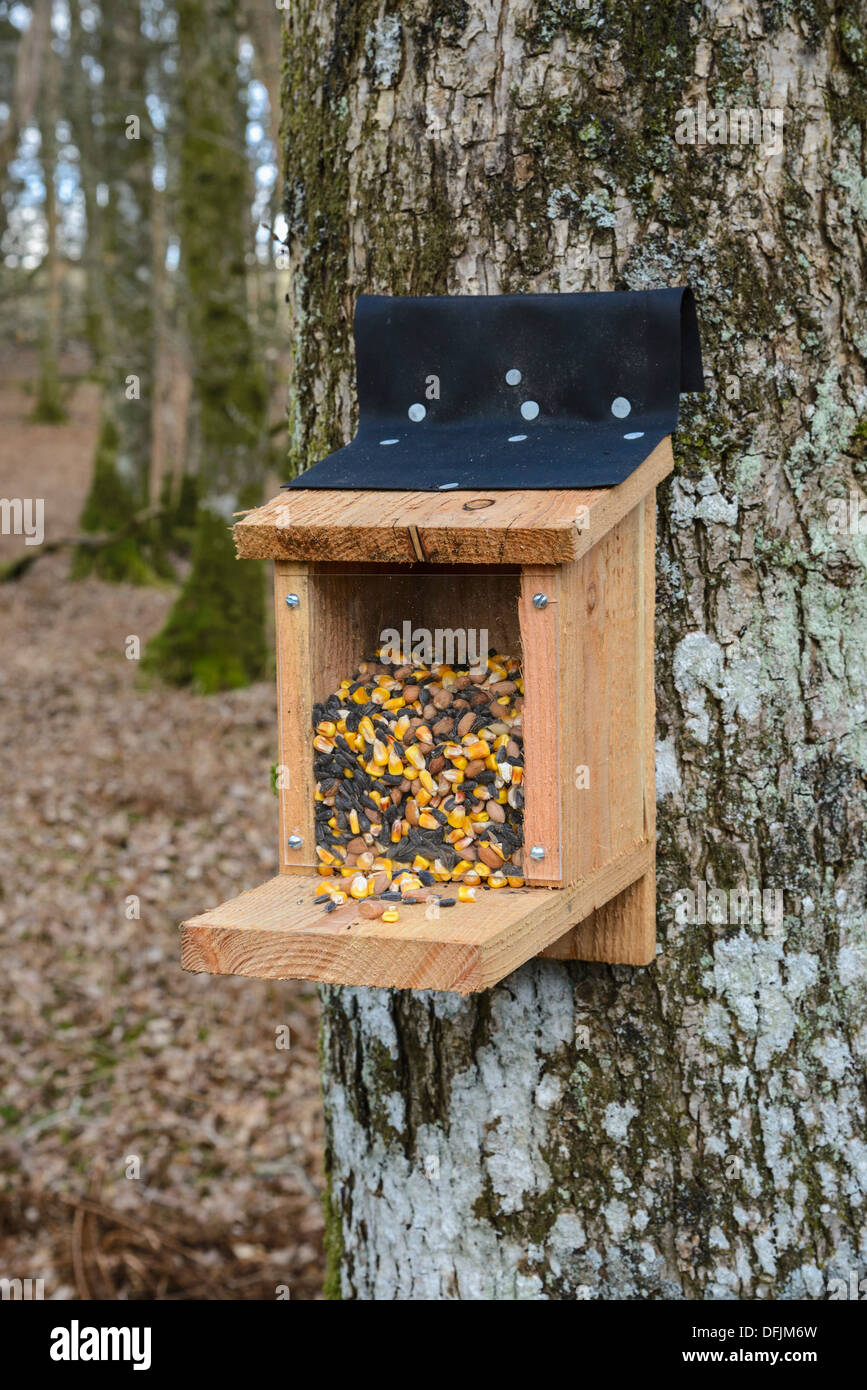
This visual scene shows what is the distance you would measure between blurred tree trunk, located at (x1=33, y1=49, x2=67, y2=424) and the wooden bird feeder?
483 inches

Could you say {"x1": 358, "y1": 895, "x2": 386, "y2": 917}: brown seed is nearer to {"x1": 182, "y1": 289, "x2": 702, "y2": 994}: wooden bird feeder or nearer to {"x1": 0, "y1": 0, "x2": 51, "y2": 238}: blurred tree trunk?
{"x1": 182, "y1": 289, "x2": 702, "y2": 994}: wooden bird feeder

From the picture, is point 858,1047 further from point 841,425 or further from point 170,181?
point 170,181

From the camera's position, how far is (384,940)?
5.70 feet

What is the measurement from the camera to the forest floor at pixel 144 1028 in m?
4.44

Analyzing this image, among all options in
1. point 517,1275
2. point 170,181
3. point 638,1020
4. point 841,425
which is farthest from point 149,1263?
point 170,181

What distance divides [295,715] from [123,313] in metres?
14.2

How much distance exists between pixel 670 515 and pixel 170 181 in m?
14.8

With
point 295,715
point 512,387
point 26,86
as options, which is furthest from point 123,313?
point 295,715

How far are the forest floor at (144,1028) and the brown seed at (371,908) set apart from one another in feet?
6.92

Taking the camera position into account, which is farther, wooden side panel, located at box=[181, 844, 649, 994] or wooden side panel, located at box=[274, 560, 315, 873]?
wooden side panel, located at box=[274, 560, 315, 873]

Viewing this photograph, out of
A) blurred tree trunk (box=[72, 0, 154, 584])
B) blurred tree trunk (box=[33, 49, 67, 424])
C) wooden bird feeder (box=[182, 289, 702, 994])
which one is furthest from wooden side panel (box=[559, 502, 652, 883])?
blurred tree trunk (box=[33, 49, 67, 424])

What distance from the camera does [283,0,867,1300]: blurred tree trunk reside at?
83.3 inches

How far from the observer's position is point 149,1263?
4.30m

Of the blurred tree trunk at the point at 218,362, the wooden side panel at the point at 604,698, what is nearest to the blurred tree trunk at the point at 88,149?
the blurred tree trunk at the point at 218,362
